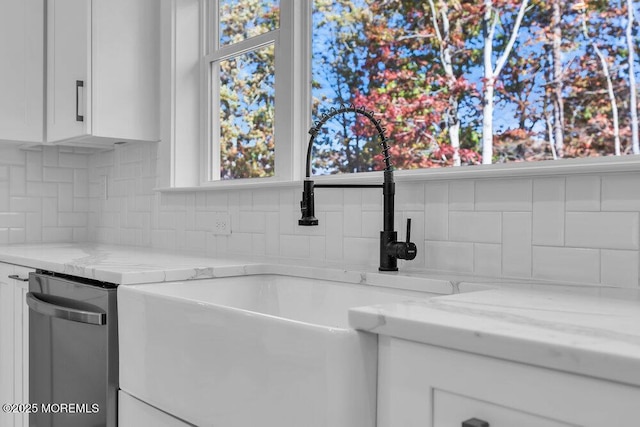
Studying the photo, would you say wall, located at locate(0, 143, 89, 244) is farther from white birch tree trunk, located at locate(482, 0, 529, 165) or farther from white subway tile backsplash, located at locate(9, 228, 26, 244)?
white birch tree trunk, located at locate(482, 0, 529, 165)

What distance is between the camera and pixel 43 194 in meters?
3.39

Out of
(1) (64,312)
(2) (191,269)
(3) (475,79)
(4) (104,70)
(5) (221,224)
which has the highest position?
(4) (104,70)

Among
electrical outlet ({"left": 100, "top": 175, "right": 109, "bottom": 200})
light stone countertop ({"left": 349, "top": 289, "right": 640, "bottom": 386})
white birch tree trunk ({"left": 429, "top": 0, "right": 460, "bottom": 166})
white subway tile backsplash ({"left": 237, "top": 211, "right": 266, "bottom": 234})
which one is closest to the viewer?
light stone countertop ({"left": 349, "top": 289, "right": 640, "bottom": 386})

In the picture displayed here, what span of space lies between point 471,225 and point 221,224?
121cm

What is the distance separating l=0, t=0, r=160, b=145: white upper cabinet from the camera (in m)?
2.77

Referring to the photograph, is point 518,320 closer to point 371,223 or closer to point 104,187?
point 371,223

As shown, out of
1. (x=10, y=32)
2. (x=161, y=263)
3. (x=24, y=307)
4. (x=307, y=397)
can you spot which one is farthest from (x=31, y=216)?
(x=307, y=397)

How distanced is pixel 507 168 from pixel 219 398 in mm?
891

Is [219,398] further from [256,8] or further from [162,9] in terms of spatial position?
[162,9]

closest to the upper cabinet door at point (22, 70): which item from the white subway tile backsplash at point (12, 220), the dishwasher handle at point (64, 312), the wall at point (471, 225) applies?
the white subway tile backsplash at point (12, 220)

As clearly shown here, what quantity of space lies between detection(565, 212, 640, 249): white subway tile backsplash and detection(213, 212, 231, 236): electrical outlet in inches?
56.3

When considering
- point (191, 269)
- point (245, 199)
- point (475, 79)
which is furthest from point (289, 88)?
point (191, 269)

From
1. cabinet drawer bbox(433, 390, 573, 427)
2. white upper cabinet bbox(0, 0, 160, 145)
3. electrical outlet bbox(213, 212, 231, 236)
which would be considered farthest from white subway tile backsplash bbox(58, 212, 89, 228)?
cabinet drawer bbox(433, 390, 573, 427)

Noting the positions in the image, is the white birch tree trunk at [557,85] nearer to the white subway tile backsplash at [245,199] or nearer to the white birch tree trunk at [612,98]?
the white birch tree trunk at [612,98]
